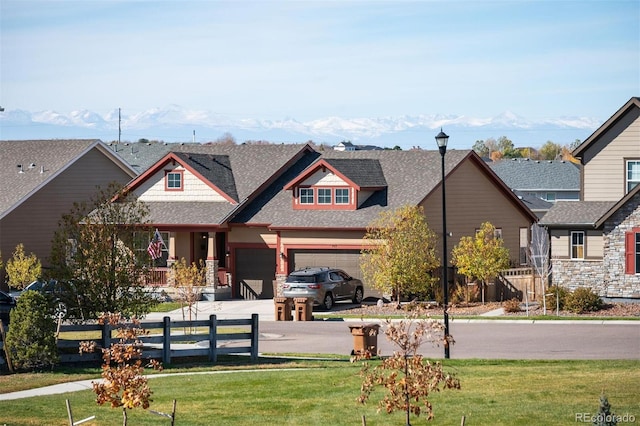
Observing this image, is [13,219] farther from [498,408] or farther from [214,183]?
[498,408]

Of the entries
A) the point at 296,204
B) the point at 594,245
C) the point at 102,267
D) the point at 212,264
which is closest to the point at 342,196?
the point at 296,204

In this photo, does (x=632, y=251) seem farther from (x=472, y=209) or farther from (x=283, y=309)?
(x=283, y=309)

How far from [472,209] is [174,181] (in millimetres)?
14782

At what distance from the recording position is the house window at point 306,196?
49938mm

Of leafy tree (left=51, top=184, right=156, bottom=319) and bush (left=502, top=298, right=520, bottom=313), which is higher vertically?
leafy tree (left=51, top=184, right=156, bottom=319)

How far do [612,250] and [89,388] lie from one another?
1069 inches

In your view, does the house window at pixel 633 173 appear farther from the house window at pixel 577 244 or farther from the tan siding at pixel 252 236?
the tan siding at pixel 252 236

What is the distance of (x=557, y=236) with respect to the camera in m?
46.1

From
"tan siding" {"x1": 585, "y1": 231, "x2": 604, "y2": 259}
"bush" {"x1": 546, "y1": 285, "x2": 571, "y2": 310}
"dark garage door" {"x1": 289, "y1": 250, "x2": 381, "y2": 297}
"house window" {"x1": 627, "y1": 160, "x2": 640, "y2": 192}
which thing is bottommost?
"bush" {"x1": 546, "y1": 285, "x2": 571, "y2": 310}

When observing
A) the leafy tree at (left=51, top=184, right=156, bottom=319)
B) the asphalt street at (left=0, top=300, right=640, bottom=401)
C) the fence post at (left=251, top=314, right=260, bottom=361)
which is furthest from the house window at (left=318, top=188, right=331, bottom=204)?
the fence post at (left=251, top=314, right=260, bottom=361)

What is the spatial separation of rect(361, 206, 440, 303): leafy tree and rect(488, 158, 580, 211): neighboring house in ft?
144

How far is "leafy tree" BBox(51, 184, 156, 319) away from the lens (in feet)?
90.6

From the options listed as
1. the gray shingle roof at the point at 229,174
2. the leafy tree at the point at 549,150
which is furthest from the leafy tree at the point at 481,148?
the gray shingle roof at the point at 229,174

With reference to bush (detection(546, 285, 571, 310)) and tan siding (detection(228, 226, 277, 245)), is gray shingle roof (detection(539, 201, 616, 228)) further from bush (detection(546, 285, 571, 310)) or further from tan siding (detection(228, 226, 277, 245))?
tan siding (detection(228, 226, 277, 245))
